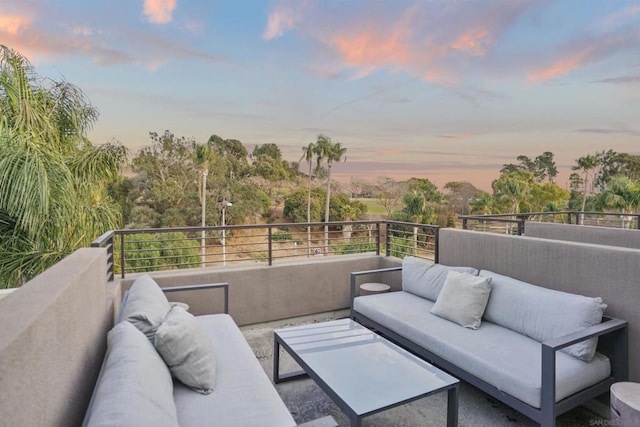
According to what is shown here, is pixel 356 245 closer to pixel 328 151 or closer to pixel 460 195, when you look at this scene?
pixel 328 151

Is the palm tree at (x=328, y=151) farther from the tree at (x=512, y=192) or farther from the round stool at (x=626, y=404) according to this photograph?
the round stool at (x=626, y=404)

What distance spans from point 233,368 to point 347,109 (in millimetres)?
16176

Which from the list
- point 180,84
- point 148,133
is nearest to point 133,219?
point 148,133

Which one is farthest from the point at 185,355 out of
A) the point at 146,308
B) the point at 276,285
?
the point at 276,285

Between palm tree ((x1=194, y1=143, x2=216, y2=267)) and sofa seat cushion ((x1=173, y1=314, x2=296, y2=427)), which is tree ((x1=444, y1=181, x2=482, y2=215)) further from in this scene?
sofa seat cushion ((x1=173, y1=314, x2=296, y2=427))

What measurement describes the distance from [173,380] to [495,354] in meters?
1.91

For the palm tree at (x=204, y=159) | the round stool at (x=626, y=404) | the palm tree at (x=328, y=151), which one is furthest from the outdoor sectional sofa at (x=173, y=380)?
the palm tree at (x=328, y=151)

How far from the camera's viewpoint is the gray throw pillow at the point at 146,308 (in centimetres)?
188

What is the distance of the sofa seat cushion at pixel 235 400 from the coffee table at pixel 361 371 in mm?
371

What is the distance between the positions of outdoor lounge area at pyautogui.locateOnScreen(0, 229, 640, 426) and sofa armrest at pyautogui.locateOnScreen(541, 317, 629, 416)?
0.04m

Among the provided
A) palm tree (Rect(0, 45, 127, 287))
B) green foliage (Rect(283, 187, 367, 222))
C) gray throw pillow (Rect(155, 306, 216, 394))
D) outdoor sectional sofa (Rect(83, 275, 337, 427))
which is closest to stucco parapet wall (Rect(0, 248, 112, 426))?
outdoor sectional sofa (Rect(83, 275, 337, 427))

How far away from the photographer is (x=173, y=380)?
187cm

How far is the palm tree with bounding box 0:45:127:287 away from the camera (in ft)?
12.2

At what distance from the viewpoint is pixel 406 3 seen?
835 cm
